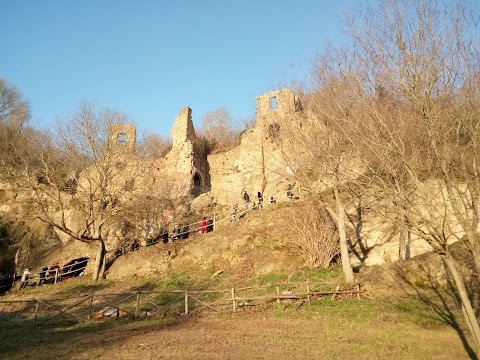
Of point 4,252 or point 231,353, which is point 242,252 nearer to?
point 231,353

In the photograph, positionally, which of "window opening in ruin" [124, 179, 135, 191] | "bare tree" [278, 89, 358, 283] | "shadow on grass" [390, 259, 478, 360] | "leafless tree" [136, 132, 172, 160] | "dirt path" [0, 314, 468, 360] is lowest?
"dirt path" [0, 314, 468, 360]

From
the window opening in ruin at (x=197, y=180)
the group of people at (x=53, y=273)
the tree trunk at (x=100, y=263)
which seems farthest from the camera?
the window opening in ruin at (x=197, y=180)

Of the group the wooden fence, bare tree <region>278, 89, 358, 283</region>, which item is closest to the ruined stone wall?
bare tree <region>278, 89, 358, 283</region>

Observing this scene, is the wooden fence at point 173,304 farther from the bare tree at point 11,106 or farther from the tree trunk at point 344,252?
the bare tree at point 11,106

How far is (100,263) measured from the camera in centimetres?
2072

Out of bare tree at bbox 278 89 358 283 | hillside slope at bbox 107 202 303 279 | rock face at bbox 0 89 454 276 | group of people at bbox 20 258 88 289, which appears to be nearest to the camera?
bare tree at bbox 278 89 358 283

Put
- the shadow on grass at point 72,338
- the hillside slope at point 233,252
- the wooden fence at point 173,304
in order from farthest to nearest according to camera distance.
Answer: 1. the hillside slope at point 233,252
2. the wooden fence at point 173,304
3. the shadow on grass at point 72,338

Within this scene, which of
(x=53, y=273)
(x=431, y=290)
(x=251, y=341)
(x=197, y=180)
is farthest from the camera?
(x=197, y=180)

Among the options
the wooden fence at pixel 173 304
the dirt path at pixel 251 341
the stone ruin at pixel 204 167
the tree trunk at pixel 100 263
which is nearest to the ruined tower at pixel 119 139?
the stone ruin at pixel 204 167

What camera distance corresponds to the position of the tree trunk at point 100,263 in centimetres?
2039

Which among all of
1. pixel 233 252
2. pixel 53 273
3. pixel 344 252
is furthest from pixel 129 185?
pixel 344 252

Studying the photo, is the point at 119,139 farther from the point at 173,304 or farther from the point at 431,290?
the point at 431,290

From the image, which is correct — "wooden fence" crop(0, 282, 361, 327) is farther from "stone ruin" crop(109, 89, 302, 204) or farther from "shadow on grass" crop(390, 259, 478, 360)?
"stone ruin" crop(109, 89, 302, 204)

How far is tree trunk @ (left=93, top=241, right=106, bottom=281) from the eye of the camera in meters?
20.4
